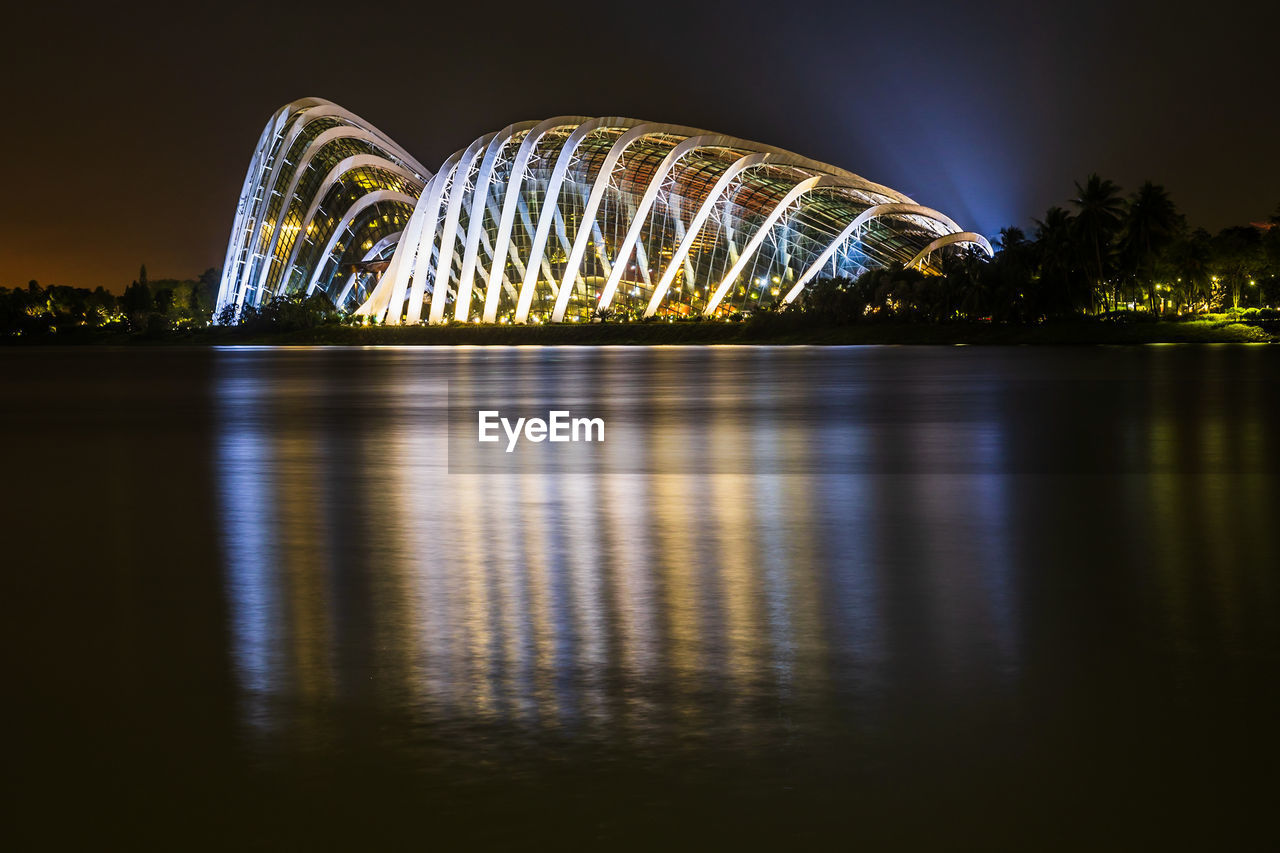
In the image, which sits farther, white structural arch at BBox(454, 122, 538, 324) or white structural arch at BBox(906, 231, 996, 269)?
white structural arch at BBox(454, 122, 538, 324)

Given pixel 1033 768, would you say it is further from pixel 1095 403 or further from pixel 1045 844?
pixel 1095 403

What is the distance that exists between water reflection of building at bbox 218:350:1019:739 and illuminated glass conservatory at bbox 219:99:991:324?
86.7 metres

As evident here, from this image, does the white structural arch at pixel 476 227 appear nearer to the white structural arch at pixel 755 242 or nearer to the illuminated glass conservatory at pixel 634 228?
the illuminated glass conservatory at pixel 634 228

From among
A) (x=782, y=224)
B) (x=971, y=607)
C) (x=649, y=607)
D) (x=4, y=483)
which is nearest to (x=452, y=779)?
(x=649, y=607)

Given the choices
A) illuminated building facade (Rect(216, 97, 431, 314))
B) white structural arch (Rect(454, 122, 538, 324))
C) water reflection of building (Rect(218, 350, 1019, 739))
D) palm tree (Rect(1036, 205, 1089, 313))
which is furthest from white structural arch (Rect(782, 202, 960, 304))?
water reflection of building (Rect(218, 350, 1019, 739))

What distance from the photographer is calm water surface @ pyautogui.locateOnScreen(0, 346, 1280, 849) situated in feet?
16.6

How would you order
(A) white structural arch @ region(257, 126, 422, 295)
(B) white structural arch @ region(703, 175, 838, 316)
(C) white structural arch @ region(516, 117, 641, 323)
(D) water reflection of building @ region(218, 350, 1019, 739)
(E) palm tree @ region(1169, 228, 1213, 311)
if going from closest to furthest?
(D) water reflection of building @ region(218, 350, 1019, 739), (E) palm tree @ region(1169, 228, 1213, 311), (C) white structural arch @ region(516, 117, 641, 323), (B) white structural arch @ region(703, 175, 838, 316), (A) white structural arch @ region(257, 126, 422, 295)

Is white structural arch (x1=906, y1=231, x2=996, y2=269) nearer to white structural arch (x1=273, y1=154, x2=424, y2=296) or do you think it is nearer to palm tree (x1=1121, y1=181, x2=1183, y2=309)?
A: palm tree (x1=1121, y1=181, x2=1183, y2=309)

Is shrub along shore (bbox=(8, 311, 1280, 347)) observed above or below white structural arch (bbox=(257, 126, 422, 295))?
below

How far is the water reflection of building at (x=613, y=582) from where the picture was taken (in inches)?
262

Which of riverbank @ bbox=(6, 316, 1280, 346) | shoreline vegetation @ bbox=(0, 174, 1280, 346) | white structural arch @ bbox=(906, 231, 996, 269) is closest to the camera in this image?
riverbank @ bbox=(6, 316, 1280, 346)

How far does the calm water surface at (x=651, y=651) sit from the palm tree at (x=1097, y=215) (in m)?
79.7

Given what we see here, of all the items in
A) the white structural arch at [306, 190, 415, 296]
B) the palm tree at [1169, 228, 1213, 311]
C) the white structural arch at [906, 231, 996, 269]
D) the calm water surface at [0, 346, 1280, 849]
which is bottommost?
the calm water surface at [0, 346, 1280, 849]

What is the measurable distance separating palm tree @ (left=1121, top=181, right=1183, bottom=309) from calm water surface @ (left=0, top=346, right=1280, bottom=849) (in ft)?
267
